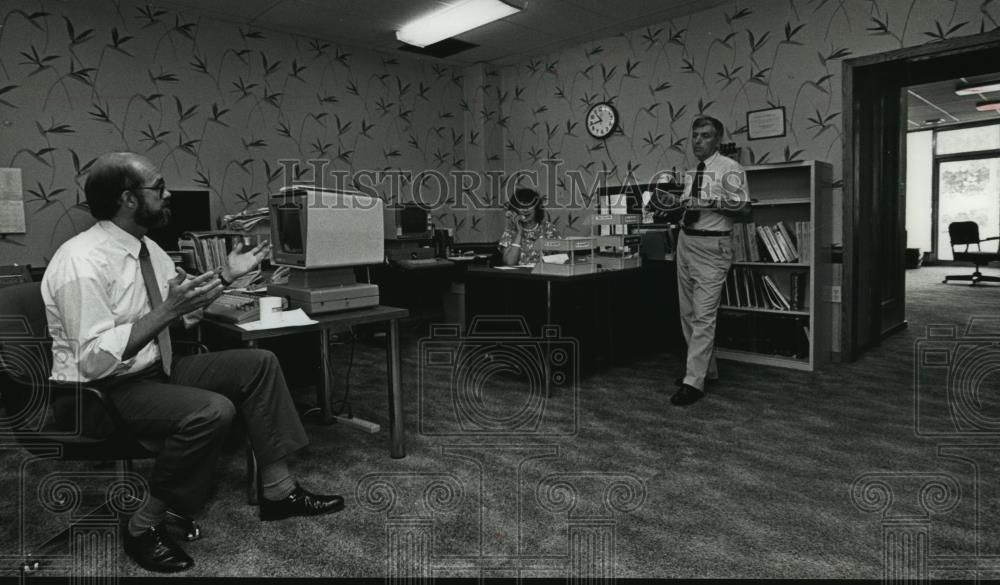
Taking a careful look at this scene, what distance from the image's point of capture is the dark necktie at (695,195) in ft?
12.0

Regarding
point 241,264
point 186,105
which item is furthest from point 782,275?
point 186,105

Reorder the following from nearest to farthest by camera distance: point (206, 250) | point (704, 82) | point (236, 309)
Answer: point (236, 309) < point (206, 250) < point (704, 82)

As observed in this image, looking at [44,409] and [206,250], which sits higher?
[206,250]

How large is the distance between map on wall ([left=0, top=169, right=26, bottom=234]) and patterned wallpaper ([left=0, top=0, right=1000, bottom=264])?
0.17ft

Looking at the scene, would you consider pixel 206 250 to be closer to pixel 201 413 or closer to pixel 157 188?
pixel 157 188

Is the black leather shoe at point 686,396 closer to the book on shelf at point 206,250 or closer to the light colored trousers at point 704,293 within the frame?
the light colored trousers at point 704,293

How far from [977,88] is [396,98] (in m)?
7.46

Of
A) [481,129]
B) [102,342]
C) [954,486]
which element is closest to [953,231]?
[481,129]

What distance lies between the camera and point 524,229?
4445mm

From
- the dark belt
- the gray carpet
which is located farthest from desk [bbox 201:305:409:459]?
the dark belt

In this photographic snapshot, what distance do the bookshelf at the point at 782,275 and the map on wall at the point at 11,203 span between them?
4989 millimetres

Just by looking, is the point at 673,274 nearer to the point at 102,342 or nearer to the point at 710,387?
the point at 710,387

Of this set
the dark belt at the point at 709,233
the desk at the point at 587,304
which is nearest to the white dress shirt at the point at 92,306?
the desk at the point at 587,304

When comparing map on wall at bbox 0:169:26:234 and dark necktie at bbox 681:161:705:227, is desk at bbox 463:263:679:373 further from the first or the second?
map on wall at bbox 0:169:26:234
